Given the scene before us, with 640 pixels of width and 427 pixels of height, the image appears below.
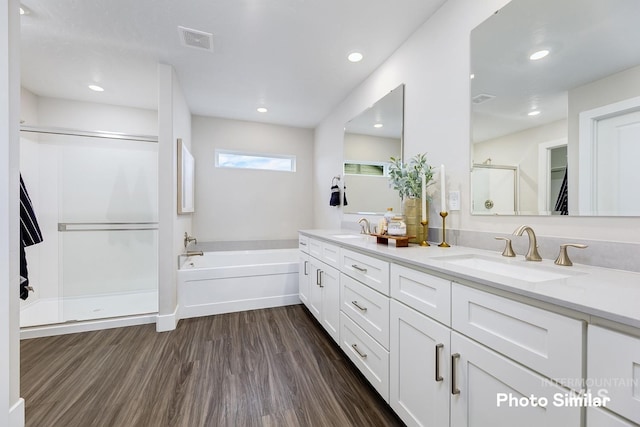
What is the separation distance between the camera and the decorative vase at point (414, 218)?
5.69 feet

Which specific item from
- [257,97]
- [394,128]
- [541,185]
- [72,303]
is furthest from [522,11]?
[72,303]

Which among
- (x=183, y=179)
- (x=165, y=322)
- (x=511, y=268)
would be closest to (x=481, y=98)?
(x=511, y=268)

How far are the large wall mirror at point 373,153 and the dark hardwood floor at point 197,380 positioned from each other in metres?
1.36

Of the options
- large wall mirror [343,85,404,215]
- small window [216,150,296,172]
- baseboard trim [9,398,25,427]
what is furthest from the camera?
small window [216,150,296,172]

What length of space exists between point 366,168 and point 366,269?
1428 millimetres

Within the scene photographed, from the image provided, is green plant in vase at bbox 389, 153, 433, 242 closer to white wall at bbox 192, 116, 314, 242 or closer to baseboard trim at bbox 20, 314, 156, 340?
white wall at bbox 192, 116, 314, 242

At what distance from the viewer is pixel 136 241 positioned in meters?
3.23

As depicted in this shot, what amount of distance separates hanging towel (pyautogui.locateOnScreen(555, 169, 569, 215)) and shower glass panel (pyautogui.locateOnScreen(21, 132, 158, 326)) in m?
3.50

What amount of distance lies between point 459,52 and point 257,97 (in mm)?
2263

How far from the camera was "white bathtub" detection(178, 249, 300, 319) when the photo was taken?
107 inches

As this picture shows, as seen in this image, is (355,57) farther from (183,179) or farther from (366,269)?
(183,179)

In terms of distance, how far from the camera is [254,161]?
158 inches

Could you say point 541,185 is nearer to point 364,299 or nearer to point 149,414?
point 364,299

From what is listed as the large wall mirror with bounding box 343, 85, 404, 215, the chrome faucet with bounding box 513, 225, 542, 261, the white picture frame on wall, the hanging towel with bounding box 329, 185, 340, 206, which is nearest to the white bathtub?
the white picture frame on wall
